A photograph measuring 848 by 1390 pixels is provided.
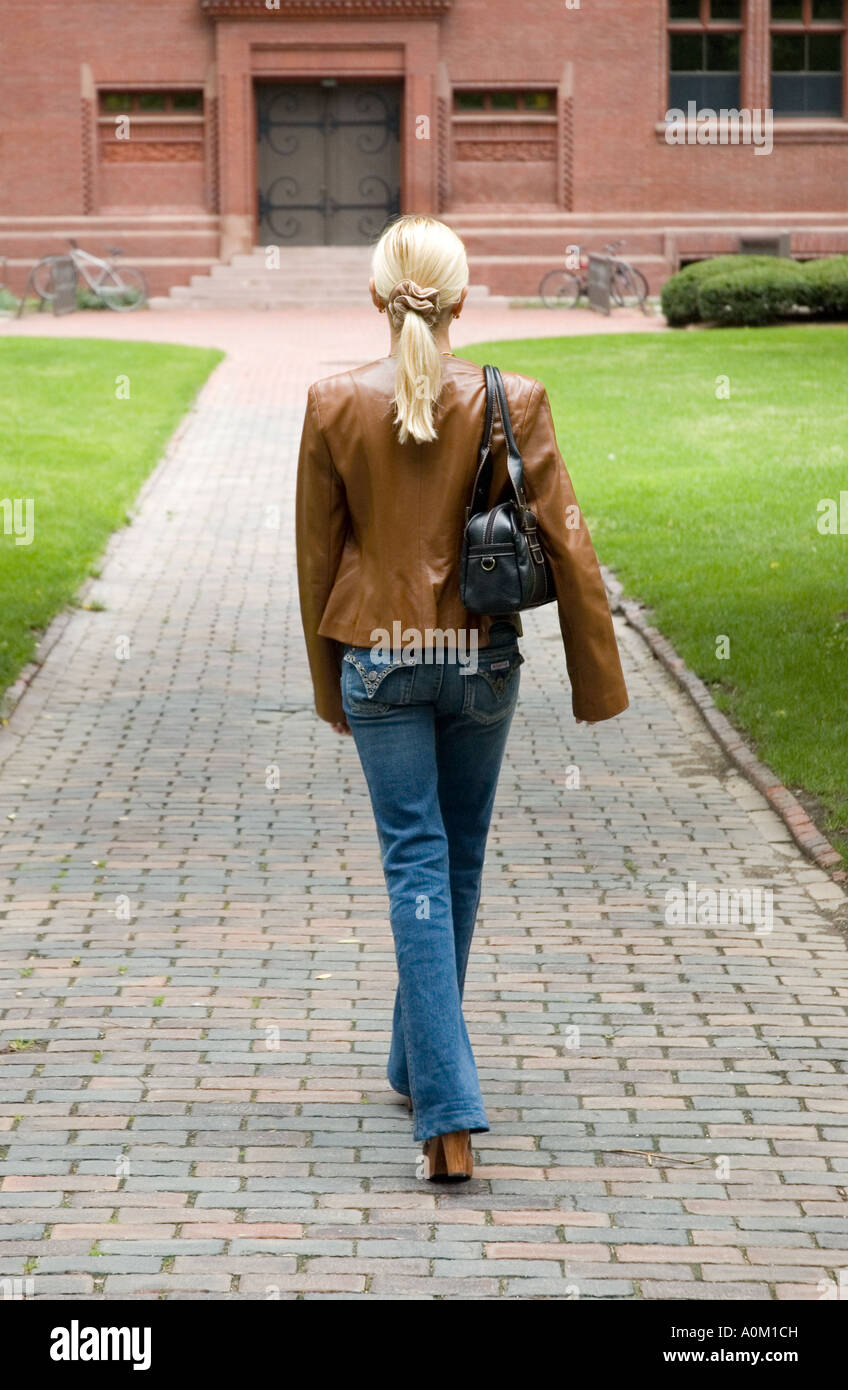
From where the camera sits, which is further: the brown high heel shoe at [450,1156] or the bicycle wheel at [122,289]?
the bicycle wheel at [122,289]

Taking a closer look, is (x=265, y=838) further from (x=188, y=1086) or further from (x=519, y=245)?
(x=519, y=245)

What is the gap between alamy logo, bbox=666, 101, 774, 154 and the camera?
114ft

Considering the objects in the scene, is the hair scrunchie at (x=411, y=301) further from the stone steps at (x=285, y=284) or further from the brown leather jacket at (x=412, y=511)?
the stone steps at (x=285, y=284)

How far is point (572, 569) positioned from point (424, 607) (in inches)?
13.8

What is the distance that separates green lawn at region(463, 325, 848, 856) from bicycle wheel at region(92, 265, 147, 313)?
10.7m

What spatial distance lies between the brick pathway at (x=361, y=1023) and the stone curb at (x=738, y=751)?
0.29ft

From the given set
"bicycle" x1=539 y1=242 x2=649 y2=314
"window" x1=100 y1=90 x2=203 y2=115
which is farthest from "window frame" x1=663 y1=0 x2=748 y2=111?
"window" x1=100 y1=90 x2=203 y2=115

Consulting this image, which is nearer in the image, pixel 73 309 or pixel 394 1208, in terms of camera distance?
pixel 394 1208

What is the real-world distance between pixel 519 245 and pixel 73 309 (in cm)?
841

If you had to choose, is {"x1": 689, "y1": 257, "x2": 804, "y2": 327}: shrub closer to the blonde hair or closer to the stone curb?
the stone curb

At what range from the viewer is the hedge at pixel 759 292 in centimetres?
2630

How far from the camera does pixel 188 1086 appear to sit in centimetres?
496

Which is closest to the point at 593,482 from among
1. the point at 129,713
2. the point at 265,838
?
the point at 129,713

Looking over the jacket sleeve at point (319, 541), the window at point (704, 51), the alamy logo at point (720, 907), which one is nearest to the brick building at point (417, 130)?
the window at point (704, 51)
